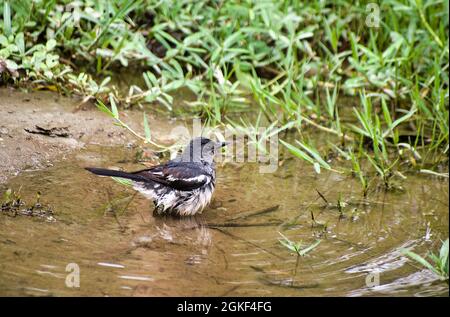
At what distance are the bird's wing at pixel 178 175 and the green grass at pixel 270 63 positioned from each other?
3.09 feet

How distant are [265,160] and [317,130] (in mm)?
1001

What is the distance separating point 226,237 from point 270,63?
3.54 meters

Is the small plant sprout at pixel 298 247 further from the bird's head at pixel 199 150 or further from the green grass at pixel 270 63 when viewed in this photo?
the green grass at pixel 270 63

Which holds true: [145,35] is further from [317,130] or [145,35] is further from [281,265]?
[281,265]

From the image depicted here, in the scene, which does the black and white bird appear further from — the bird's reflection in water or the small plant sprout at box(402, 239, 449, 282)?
the small plant sprout at box(402, 239, 449, 282)

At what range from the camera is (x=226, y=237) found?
5605 millimetres

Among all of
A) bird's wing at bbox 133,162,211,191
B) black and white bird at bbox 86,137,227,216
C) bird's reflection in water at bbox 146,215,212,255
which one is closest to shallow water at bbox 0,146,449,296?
bird's reflection in water at bbox 146,215,212,255

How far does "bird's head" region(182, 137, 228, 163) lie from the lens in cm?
639

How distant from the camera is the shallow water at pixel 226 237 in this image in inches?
186

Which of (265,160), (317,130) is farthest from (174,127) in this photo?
(317,130)

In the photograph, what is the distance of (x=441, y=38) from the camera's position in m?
8.20

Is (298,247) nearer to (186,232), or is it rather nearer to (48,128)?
(186,232)

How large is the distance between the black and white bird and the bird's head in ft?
0.23

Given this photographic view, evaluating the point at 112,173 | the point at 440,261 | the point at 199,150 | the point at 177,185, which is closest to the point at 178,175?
the point at 177,185
